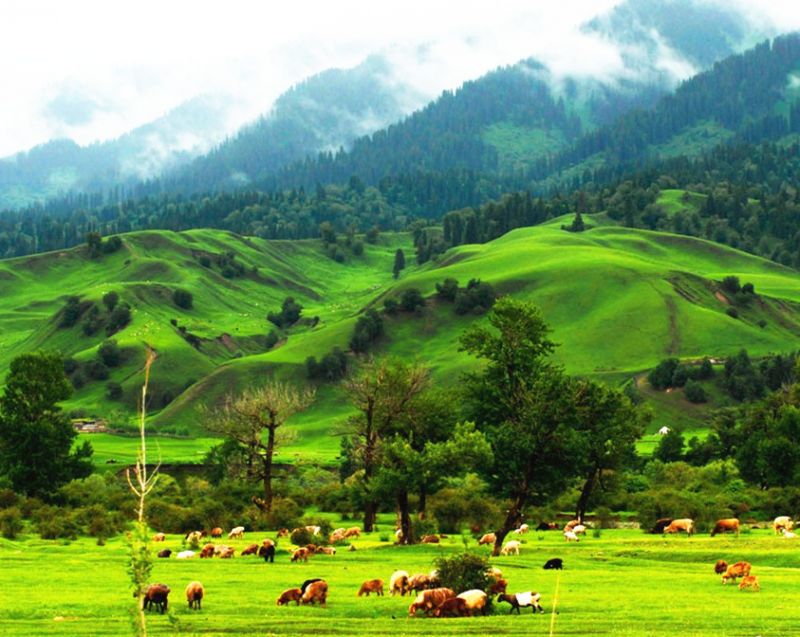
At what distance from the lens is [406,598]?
43.3 m

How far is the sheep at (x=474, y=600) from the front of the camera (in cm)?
4003

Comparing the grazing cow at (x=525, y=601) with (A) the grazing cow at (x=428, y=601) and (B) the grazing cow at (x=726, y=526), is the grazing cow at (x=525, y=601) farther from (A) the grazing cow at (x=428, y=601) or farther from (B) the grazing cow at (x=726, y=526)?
(B) the grazing cow at (x=726, y=526)

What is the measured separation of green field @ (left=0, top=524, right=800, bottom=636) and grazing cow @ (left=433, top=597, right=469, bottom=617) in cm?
101

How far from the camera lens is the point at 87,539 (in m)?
76.8

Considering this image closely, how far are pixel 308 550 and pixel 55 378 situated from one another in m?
49.5

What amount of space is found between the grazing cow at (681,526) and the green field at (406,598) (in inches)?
130

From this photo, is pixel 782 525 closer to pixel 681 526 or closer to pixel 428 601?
pixel 681 526

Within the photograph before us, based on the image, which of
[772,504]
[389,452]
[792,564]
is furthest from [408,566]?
[772,504]

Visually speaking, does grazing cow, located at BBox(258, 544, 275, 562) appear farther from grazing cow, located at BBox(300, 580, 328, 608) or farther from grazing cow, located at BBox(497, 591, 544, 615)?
grazing cow, located at BBox(497, 591, 544, 615)

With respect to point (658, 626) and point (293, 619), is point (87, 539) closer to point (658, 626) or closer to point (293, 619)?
point (293, 619)

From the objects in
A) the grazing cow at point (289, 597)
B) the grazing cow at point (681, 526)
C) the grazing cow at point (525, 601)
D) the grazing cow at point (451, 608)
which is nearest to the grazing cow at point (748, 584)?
the grazing cow at point (525, 601)

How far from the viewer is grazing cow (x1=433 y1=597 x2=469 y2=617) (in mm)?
39156

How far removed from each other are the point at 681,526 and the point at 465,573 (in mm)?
34986

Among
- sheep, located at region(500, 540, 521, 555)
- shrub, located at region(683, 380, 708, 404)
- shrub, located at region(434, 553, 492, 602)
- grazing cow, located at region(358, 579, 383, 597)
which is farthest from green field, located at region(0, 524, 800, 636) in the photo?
shrub, located at region(683, 380, 708, 404)
